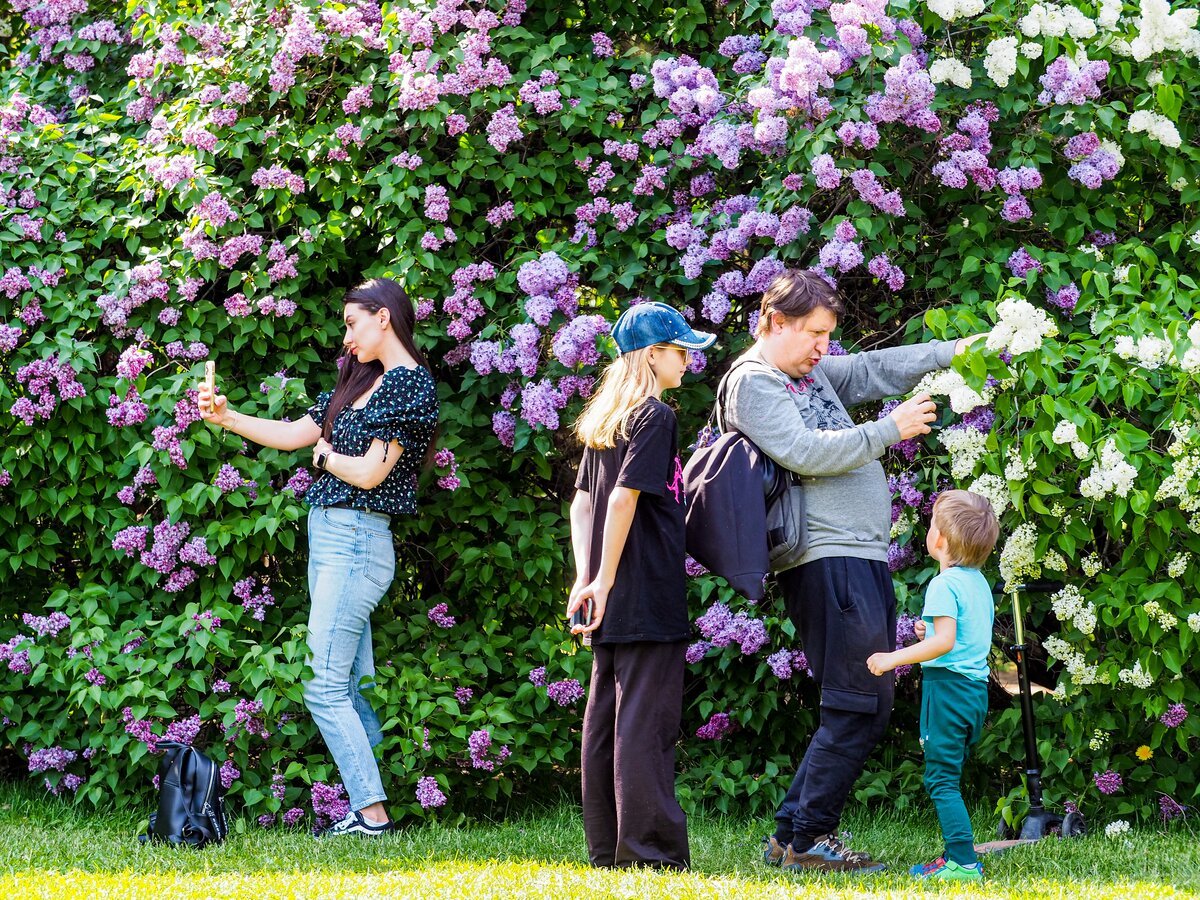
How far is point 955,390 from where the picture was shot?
3.91 metres

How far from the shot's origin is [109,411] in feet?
16.2

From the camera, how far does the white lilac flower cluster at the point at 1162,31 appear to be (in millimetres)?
4285

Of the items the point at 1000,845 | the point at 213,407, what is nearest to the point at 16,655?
the point at 213,407

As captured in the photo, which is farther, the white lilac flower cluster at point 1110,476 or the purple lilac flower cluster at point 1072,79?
the purple lilac flower cluster at point 1072,79

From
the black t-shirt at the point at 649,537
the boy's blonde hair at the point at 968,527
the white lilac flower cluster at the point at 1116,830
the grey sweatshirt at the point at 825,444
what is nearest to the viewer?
the black t-shirt at the point at 649,537

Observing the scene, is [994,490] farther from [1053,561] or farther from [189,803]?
[189,803]

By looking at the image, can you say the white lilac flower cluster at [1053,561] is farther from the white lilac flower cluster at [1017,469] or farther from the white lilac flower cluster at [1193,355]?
the white lilac flower cluster at [1193,355]

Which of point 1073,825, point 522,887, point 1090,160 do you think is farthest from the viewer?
point 1090,160

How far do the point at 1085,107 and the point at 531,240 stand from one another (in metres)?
2.11

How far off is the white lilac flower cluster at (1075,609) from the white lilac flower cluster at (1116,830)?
636mm

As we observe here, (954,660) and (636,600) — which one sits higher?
(636,600)

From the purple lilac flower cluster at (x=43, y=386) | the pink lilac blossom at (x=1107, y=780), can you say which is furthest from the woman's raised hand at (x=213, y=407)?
the pink lilac blossom at (x=1107, y=780)

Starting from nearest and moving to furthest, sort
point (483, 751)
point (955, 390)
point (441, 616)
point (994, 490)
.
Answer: point (955, 390) < point (994, 490) < point (483, 751) < point (441, 616)

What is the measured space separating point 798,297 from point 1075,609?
1.30m
